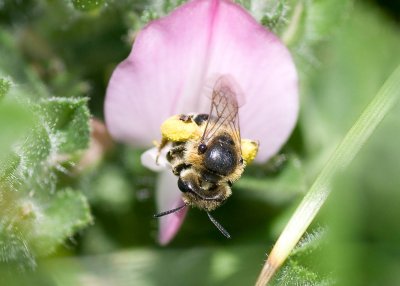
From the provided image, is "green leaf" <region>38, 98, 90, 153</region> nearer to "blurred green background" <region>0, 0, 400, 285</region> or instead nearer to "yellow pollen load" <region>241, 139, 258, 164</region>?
"blurred green background" <region>0, 0, 400, 285</region>

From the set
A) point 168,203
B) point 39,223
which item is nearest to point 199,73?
point 168,203

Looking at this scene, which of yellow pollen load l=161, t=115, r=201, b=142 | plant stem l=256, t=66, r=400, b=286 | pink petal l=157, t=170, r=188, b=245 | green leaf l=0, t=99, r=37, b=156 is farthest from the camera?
pink petal l=157, t=170, r=188, b=245

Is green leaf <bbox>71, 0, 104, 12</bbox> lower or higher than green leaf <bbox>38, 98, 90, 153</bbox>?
higher

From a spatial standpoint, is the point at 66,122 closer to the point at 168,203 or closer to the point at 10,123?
the point at 168,203

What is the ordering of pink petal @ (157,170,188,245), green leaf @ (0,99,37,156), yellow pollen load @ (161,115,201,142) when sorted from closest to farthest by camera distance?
green leaf @ (0,99,37,156), yellow pollen load @ (161,115,201,142), pink petal @ (157,170,188,245)

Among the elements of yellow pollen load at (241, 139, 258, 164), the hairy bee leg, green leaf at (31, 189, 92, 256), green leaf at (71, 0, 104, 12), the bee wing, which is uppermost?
green leaf at (71, 0, 104, 12)

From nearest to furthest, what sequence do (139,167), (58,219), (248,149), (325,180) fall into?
1. (325,180)
2. (248,149)
3. (58,219)
4. (139,167)

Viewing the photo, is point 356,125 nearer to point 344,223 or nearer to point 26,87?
point 344,223

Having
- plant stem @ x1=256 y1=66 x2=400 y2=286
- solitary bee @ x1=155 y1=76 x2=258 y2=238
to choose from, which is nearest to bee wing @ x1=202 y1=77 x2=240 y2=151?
solitary bee @ x1=155 y1=76 x2=258 y2=238
